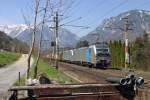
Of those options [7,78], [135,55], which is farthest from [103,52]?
[7,78]

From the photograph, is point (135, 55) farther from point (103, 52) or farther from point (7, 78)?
point (7, 78)

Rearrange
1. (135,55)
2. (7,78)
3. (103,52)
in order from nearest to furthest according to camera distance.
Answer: (7,78)
(103,52)
(135,55)

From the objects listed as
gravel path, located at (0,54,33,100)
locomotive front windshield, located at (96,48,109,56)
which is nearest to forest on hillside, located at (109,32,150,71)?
locomotive front windshield, located at (96,48,109,56)

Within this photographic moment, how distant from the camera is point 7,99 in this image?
10.0 m

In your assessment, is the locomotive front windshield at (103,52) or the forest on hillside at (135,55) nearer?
the locomotive front windshield at (103,52)

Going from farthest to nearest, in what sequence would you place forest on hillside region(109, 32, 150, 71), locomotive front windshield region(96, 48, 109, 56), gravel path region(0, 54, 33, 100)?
forest on hillside region(109, 32, 150, 71)
locomotive front windshield region(96, 48, 109, 56)
gravel path region(0, 54, 33, 100)

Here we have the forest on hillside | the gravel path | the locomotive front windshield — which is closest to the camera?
the gravel path

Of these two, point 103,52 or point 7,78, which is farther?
point 103,52

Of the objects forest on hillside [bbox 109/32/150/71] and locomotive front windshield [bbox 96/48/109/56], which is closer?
locomotive front windshield [bbox 96/48/109/56]

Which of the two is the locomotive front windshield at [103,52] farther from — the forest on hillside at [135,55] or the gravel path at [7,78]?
the gravel path at [7,78]

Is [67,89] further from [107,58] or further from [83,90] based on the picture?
[107,58]

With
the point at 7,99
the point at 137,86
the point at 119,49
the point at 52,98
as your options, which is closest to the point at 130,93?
the point at 137,86

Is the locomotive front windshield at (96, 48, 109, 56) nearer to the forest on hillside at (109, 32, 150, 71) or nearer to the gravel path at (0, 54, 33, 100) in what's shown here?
the forest on hillside at (109, 32, 150, 71)

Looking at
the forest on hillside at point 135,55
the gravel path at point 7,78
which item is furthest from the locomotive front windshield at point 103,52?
the gravel path at point 7,78
